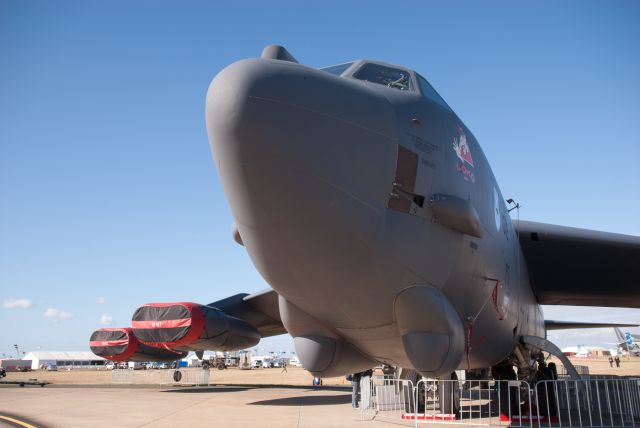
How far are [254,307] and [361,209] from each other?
13.2 meters

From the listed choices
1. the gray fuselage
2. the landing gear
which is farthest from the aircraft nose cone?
the landing gear

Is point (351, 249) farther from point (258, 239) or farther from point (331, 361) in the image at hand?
point (331, 361)

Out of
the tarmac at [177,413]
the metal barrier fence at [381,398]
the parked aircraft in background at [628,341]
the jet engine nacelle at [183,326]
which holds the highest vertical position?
the parked aircraft in background at [628,341]

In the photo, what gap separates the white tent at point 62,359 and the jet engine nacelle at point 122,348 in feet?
230

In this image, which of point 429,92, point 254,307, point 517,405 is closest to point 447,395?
point 517,405

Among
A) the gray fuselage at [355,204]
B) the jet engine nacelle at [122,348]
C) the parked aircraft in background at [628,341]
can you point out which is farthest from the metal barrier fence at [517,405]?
the parked aircraft in background at [628,341]

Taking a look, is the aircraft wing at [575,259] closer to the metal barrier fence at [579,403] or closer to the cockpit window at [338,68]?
the metal barrier fence at [579,403]

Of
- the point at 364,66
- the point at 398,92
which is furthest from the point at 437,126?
the point at 364,66

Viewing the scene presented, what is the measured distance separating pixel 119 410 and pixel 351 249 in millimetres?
10827

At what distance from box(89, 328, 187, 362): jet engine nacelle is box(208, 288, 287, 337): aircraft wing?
3446 mm

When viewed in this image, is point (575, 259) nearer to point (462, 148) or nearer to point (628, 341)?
point (462, 148)

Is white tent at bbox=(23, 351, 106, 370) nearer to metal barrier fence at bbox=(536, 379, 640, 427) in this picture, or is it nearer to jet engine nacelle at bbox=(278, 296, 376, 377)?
metal barrier fence at bbox=(536, 379, 640, 427)

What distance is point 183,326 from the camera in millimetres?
14359

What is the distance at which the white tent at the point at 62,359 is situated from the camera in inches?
3302
